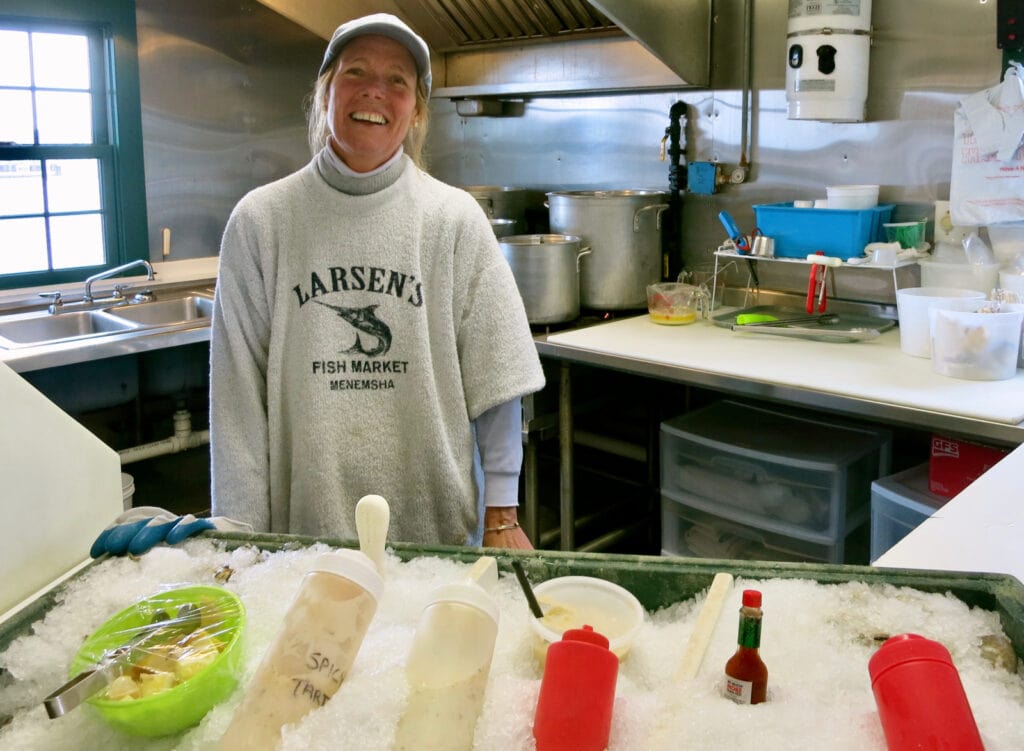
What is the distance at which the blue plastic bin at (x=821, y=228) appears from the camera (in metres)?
2.55

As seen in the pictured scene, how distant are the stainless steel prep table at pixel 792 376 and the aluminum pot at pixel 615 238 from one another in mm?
134

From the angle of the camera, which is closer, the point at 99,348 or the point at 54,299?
the point at 99,348

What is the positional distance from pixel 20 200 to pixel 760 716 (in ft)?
10.8

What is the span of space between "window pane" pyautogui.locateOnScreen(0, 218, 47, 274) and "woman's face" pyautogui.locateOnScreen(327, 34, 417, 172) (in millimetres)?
2171

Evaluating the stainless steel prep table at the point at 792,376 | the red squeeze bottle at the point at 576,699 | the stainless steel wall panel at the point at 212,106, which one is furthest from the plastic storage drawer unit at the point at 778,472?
the stainless steel wall panel at the point at 212,106

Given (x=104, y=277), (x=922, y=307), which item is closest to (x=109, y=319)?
(x=104, y=277)

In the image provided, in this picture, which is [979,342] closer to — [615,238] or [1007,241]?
[1007,241]

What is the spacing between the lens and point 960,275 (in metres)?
2.47

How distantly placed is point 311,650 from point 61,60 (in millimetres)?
3154

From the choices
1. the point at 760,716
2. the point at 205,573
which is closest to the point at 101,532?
the point at 205,573

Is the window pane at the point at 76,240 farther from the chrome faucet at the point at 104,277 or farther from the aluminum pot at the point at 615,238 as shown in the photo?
the aluminum pot at the point at 615,238

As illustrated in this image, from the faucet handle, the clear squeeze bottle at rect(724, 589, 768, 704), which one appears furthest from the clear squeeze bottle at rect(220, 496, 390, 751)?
the faucet handle

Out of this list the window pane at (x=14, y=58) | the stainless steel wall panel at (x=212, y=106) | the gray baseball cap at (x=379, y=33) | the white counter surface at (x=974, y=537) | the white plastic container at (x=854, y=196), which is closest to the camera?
the white counter surface at (x=974, y=537)

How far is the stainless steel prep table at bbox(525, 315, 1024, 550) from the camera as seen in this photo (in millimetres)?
1930
